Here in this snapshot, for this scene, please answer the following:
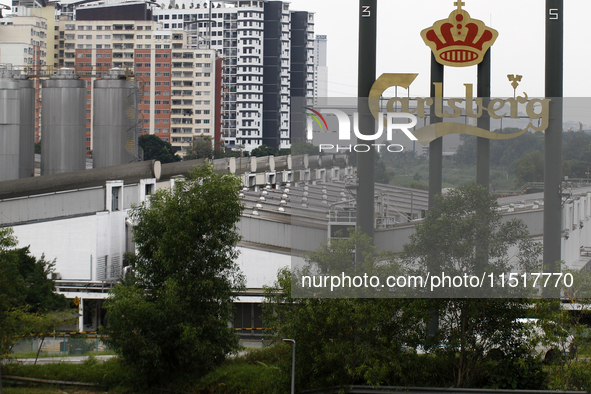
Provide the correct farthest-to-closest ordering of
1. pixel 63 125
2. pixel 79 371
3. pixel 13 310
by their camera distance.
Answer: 1. pixel 63 125
2. pixel 13 310
3. pixel 79 371

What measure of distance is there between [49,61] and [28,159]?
5660 centimetres

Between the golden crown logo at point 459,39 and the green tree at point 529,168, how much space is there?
6.68 feet

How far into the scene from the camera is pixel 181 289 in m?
16.3

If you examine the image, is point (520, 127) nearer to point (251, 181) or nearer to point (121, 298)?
point (121, 298)

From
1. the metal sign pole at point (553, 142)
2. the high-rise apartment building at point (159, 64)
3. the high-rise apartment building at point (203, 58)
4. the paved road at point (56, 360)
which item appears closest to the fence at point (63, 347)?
the paved road at point (56, 360)

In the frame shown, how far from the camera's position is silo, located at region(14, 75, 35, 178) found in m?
36.3

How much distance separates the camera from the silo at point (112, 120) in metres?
37.4

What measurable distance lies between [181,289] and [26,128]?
24272mm

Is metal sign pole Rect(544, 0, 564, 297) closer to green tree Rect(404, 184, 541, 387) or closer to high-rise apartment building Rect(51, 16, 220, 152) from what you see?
green tree Rect(404, 184, 541, 387)

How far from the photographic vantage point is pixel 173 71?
85.5 meters

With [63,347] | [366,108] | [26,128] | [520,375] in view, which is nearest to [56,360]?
[63,347]

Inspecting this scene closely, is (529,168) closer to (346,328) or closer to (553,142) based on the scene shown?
(553,142)

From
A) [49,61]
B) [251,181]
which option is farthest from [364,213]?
[49,61]

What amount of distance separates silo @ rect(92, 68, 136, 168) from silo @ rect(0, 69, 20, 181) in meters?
4.01
